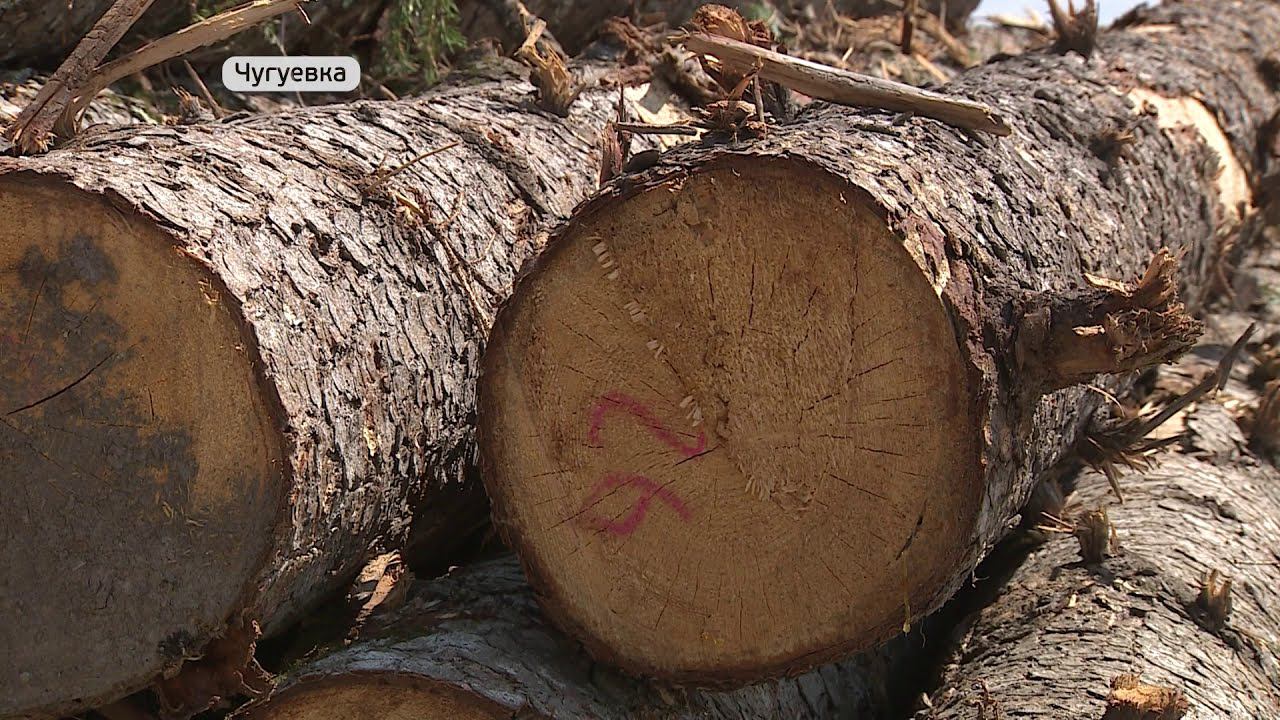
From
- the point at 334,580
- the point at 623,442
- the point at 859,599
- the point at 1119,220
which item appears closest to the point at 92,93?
the point at 334,580

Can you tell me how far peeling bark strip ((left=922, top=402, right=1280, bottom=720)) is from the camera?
2.34m

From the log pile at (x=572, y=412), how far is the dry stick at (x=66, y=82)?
0.04 feet

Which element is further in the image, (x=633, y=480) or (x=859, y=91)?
(x=859, y=91)

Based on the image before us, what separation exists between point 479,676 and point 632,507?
1.20 feet

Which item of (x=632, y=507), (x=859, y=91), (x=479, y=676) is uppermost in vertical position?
(x=859, y=91)

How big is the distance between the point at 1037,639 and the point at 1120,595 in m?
0.23

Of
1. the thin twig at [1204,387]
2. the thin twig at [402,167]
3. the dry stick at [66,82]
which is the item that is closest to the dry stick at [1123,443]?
the thin twig at [1204,387]

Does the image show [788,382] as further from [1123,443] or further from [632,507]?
[1123,443]

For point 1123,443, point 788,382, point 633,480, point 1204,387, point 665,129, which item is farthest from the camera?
point 1123,443

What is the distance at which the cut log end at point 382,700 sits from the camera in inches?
76.6

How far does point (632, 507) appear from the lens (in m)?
2.08

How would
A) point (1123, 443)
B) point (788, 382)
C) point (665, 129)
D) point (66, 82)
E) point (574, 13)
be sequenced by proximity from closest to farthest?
point (788, 382), point (665, 129), point (66, 82), point (1123, 443), point (574, 13)

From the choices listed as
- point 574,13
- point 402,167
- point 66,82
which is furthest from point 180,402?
point 574,13

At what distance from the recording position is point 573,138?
3.10 m
